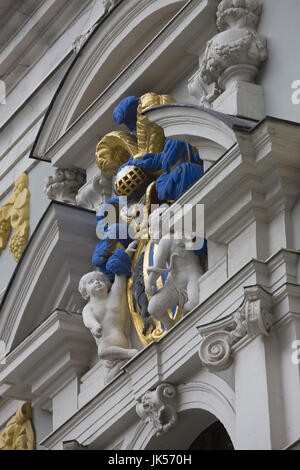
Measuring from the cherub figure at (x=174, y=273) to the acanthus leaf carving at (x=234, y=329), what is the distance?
23.5 inches

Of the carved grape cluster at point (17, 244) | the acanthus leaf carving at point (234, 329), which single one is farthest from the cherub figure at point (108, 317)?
the carved grape cluster at point (17, 244)

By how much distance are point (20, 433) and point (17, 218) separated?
1.99 meters

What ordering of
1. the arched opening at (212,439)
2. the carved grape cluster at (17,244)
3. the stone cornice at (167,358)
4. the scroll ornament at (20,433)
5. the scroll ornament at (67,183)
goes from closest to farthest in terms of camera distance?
the stone cornice at (167,358), the arched opening at (212,439), the scroll ornament at (20,433), the scroll ornament at (67,183), the carved grape cluster at (17,244)

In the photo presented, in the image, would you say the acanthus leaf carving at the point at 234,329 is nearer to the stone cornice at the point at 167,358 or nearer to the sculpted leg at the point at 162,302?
the stone cornice at the point at 167,358

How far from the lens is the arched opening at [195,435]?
8.92m

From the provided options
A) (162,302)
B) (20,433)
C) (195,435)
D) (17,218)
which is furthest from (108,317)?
(17,218)

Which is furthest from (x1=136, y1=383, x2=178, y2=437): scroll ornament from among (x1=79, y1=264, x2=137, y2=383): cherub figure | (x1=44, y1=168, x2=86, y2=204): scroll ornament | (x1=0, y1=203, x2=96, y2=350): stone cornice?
(x1=44, y1=168, x2=86, y2=204): scroll ornament

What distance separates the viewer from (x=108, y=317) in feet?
32.2

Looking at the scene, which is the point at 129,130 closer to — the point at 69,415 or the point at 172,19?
the point at 172,19

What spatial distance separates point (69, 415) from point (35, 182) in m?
2.57

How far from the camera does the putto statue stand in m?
9.62

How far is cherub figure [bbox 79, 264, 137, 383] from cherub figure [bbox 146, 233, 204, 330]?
0.59 m

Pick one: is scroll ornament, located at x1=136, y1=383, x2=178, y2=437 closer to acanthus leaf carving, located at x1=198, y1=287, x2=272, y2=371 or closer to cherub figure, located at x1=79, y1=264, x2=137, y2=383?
acanthus leaf carving, located at x1=198, y1=287, x2=272, y2=371

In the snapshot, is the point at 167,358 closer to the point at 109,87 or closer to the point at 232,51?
the point at 232,51
